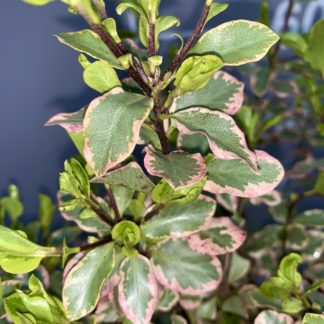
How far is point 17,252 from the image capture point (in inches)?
22.0

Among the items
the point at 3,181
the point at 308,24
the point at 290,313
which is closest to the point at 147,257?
the point at 290,313

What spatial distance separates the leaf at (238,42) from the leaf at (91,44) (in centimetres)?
8

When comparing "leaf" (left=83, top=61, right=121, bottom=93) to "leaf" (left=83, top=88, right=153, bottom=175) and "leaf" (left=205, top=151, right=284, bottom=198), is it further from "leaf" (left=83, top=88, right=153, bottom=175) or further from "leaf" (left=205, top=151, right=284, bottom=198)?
"leaf" (left=205, top=151, right=284, bottom=198)

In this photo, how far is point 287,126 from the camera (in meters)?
1.26

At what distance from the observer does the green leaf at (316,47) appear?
0.70m

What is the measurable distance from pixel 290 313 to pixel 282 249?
278 millimetres

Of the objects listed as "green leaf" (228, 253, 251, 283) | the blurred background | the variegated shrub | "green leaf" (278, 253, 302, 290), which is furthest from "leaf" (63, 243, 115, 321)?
the blurred background

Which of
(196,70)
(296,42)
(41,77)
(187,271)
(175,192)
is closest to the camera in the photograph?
(196,70)

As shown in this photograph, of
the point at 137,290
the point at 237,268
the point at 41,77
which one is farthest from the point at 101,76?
the point at 41,77

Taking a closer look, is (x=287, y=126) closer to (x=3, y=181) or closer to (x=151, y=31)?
(x=3, y=181)

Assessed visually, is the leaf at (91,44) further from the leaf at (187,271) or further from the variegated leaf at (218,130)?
the leaf at (187,271)

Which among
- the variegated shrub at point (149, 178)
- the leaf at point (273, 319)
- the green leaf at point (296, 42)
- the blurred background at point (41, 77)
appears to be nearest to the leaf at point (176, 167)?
the variegated shrub at point (149, 178)

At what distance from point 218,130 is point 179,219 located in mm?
149

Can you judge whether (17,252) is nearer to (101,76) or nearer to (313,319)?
(101,76)
